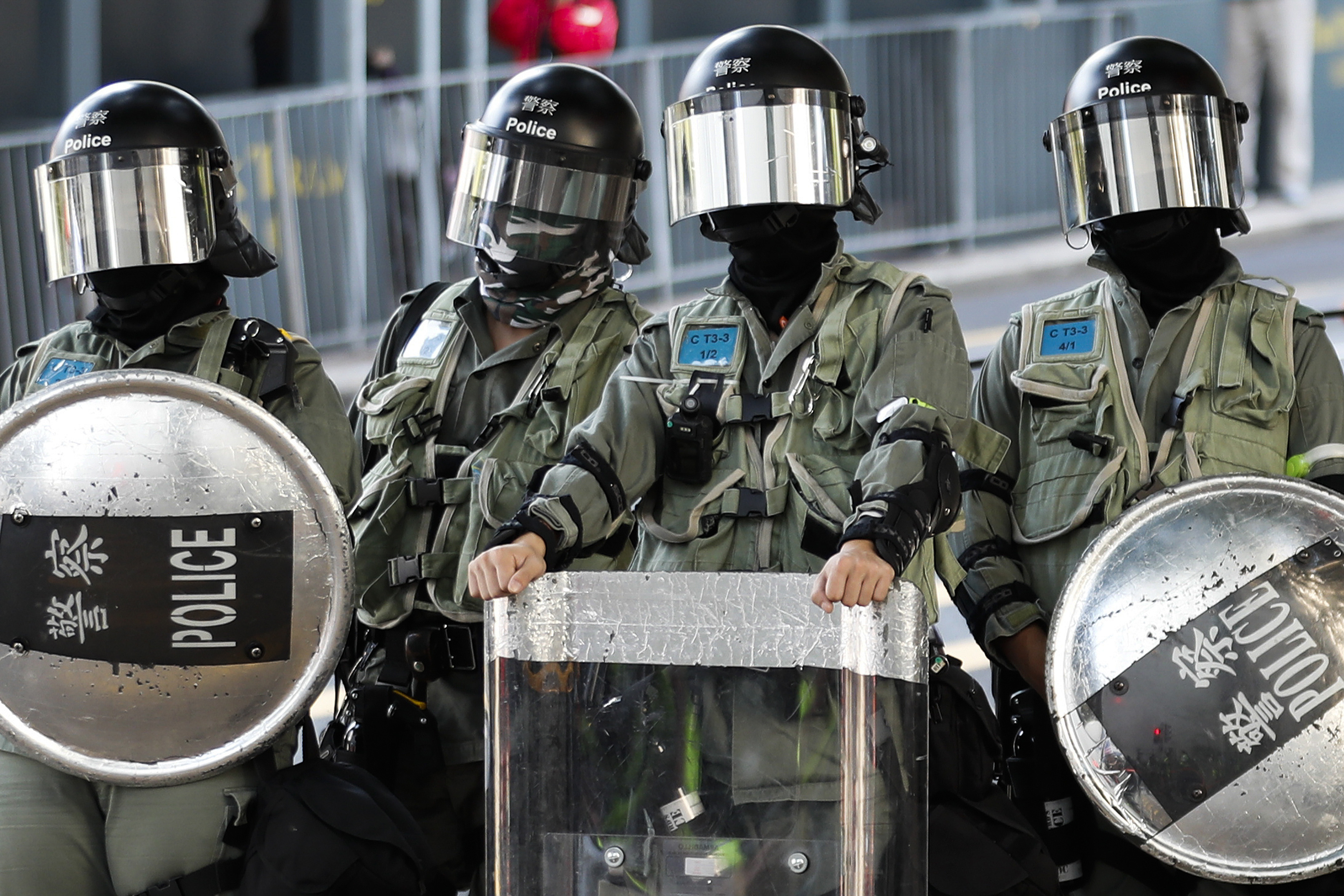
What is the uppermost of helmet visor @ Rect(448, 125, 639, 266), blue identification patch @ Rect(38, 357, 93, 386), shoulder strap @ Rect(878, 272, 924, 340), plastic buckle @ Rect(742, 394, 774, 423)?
helmet visor @ Rect(448, 125, 639, 266)

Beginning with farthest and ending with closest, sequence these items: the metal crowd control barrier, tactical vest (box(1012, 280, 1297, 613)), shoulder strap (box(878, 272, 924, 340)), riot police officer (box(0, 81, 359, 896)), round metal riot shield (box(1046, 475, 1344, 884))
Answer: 1. the metal crowd control barrier
2. riot police officer (box(0, 81, 359, 896))
3. tactical vest (box(1012, 280, 1297, 613))
4. shoulder strap (box(878, 272, 924, 340))
5. round metal riot shield (box(1046, 475, 1344, 884))

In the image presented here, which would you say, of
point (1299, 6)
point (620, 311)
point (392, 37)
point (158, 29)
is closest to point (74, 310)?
point (158, 29)

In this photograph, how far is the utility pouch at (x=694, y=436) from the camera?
271 cm

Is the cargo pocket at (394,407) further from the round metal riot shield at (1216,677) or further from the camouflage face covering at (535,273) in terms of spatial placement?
the round metal riot shield at (1216,677)

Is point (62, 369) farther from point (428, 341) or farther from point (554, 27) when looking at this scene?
point (554, 27)

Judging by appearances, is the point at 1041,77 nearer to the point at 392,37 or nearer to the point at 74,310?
the point at 392,37

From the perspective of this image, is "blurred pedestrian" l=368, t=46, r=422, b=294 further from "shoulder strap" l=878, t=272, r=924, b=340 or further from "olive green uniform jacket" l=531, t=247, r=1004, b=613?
"shoulder strap" l=878, t=272, r=924, b=340

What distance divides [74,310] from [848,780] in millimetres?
6055

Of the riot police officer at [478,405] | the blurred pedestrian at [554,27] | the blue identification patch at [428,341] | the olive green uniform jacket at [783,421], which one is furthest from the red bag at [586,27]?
the olive green uniform jacket at [783,421]

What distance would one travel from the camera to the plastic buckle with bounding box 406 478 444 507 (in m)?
3.22

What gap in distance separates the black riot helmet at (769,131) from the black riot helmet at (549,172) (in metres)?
0.44

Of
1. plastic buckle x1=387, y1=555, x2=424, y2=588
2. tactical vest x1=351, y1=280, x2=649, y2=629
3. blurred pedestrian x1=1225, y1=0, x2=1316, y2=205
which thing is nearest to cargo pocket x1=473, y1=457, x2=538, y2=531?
tactical vest x1=351, y1=280, x2=649, y2=629

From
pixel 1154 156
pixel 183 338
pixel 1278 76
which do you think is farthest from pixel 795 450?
pixel 1278 76

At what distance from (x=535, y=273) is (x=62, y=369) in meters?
0.93
